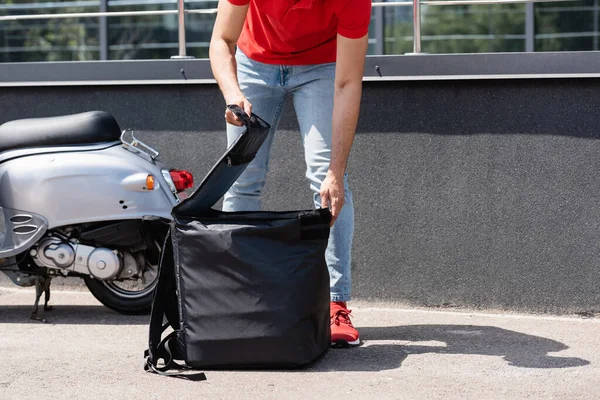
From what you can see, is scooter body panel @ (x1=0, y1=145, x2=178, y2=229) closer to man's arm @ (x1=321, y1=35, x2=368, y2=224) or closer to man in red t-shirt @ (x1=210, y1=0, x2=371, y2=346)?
man in red t-shirt @ (x1=210, y1=0, x2=371, y2=346)

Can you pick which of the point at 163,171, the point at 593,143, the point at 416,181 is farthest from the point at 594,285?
the point at 163,171

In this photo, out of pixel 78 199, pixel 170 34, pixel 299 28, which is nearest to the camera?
pixel 299 28

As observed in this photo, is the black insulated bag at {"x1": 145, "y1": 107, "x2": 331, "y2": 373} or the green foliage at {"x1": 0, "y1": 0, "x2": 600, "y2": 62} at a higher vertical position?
the green foliage at {"x1": 0, "y1": 0, "x2": 600, "y2": 62}

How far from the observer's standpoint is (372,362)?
389cm

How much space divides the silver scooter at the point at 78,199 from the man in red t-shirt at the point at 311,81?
649 mm

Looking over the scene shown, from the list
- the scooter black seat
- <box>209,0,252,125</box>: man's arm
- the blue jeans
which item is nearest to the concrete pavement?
the blue jeans

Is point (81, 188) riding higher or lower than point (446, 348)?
higher

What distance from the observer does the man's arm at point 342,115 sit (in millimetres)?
3863

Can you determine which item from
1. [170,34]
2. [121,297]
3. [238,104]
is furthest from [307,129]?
[170,34]

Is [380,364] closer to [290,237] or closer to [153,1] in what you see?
[290,237]

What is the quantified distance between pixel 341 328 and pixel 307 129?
81 cm

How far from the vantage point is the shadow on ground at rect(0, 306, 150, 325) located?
4.77 meters

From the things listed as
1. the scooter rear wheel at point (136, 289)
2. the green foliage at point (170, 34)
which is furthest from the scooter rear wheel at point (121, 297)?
the green foliage at point (170, 34)

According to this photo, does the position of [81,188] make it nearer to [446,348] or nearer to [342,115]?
[342,115]
